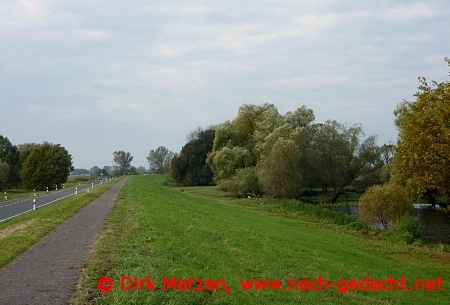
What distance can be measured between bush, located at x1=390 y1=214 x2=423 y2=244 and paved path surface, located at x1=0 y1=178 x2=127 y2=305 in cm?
1899

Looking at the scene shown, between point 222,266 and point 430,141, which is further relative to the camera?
point 430,141

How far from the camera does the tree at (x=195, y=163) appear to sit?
9175 centimetres

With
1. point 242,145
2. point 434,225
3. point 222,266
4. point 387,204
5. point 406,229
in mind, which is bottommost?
point 434,225

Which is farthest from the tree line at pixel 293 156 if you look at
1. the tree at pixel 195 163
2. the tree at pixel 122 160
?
the tree at pixel 122 160

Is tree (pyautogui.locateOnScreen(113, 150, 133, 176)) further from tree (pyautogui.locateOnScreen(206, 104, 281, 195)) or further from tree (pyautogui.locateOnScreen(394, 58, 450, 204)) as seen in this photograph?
tree (pyautogui.locateOnScreen(394, 58, 450, 204))

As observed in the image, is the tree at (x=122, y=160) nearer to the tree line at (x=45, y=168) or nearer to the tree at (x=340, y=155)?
the tree line at (x=45, y=168)

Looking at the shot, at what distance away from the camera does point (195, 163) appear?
9275 centimetres

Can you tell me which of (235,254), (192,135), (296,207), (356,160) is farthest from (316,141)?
(192,135)

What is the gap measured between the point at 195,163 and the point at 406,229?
6854 centimetres

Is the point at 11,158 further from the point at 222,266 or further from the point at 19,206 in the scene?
the point at 222,266

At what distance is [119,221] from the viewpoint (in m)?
16.8

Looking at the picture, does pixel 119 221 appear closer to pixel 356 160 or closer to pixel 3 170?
pixel 356 160

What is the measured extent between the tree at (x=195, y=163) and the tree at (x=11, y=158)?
34.5 meters

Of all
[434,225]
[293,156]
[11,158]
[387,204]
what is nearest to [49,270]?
[387,204]
